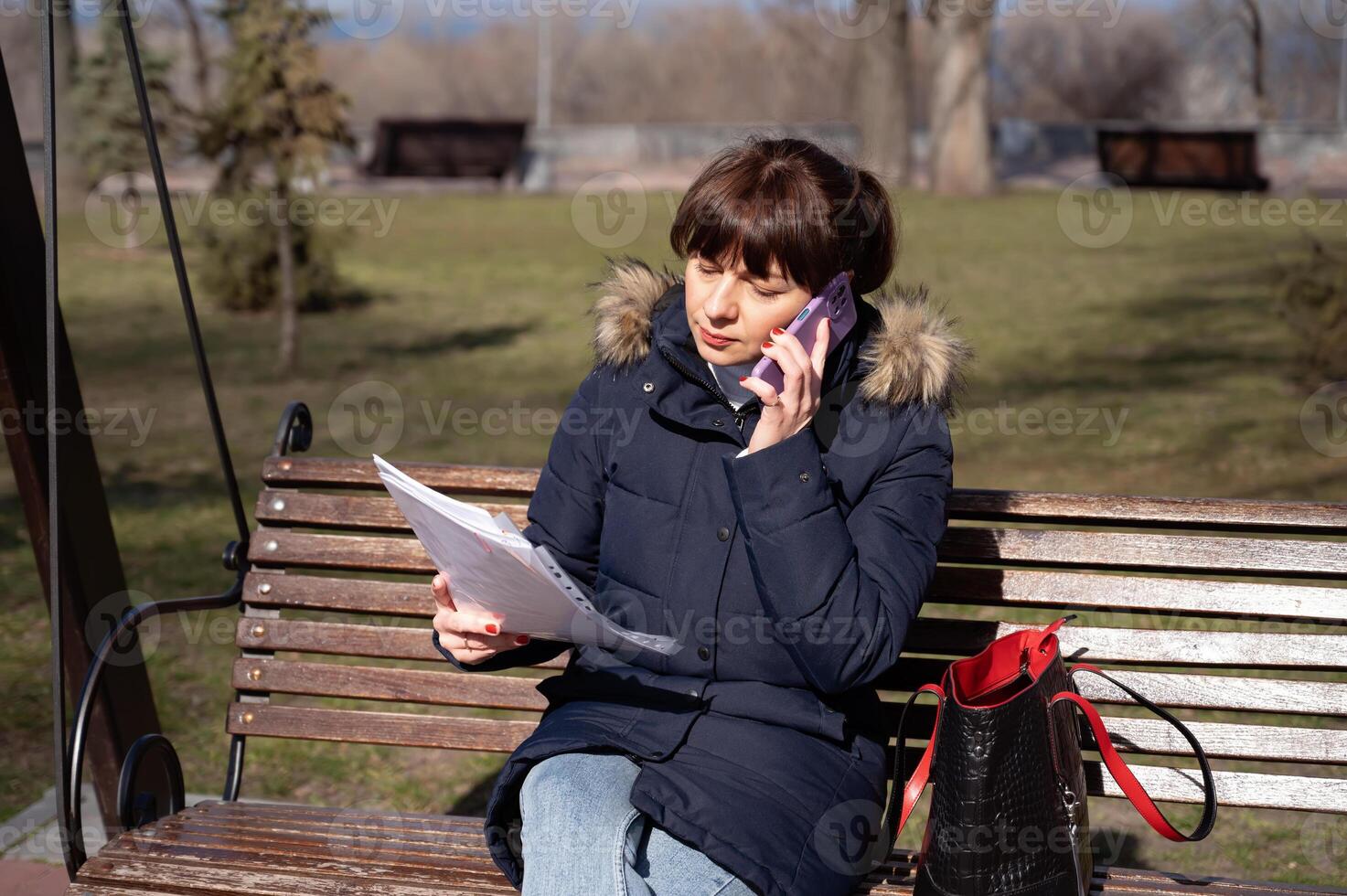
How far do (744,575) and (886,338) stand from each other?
0.51 m

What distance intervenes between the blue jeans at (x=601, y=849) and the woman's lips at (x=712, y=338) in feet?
2.44

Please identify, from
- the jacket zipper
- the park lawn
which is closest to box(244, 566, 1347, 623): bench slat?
the park lawn

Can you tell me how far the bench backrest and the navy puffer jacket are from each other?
445 millimetres

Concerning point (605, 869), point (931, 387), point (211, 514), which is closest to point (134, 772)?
point (605, 869)

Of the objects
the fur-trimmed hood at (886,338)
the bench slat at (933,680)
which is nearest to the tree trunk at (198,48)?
the bench slat at (933,680)

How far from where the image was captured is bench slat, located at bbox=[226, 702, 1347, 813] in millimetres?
2688

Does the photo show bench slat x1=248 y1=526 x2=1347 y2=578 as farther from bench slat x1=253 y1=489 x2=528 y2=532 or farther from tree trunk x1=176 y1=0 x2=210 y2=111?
tree trunk x1=176 y1=0 x2=210 y2=111

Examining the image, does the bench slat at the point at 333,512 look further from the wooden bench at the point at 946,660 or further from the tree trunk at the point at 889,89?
the tree trunk at the point at 889,89

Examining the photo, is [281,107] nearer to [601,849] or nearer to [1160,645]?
[1160,645]

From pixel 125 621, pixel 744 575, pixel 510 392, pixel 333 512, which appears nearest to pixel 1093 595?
pixel 744 575

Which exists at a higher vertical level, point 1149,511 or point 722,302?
point 722,302

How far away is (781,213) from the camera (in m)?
2.36

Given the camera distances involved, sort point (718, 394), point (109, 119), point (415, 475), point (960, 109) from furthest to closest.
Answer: point (960, 109), point (109, 119), point (415, 475), point (718, 394)

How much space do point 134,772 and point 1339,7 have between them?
85.4 feet
